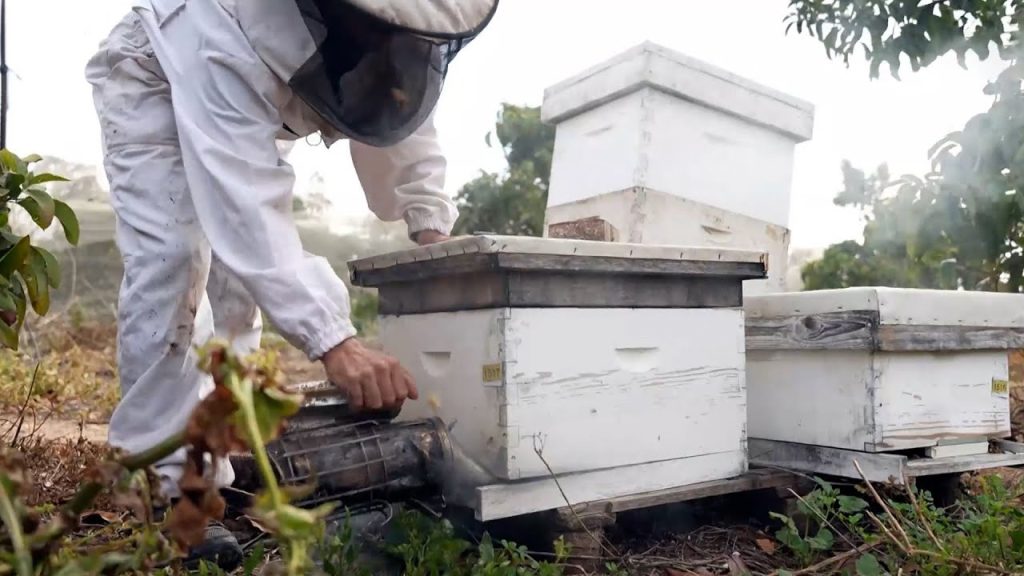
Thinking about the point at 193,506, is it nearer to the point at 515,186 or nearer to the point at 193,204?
the point at 193,204

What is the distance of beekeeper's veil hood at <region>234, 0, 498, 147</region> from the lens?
158 centimetres

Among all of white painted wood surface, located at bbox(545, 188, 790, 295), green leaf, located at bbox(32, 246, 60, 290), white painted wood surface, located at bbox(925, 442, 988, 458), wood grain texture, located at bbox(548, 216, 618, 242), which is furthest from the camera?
white painted wood surface, located at bbox(545, 188, 790, 295)

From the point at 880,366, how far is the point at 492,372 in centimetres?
95

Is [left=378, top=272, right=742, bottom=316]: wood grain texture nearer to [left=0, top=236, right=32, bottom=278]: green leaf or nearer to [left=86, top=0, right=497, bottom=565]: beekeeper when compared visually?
[left=86, top=0, right=497, bottom=565]: beekeeper

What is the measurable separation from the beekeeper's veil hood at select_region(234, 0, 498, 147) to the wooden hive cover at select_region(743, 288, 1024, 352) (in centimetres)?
106

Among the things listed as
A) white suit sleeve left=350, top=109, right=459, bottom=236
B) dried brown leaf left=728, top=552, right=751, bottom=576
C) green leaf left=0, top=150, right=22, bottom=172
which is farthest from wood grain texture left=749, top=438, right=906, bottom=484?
green leaf left=0, top=150, right=22, bottom=172

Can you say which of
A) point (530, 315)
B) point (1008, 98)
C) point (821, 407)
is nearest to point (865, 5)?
point (1008, 98)

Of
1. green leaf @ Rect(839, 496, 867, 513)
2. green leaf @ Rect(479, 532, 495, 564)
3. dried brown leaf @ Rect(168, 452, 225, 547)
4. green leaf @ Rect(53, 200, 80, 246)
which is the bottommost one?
green leaf @ Rect(479, 532, 495, 564)

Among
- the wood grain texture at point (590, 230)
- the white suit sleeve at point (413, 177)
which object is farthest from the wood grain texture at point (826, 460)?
the white suit sleeve at point (413, 177)

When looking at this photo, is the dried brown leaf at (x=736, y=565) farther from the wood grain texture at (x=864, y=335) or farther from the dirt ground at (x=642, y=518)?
the wood grain texture at (x=864, y=335)

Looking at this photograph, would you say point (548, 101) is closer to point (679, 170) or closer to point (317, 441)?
point (679, 170)

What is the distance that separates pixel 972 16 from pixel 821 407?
121 centimetres

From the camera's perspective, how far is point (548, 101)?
2.92m

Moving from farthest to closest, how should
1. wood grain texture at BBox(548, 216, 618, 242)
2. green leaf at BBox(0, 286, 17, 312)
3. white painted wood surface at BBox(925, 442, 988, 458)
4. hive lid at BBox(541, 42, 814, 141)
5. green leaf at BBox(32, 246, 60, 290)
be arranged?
hive lid at BBox(541, 42, 814, 141), wood grain texture at BBox(548, 216, 618, 242), white painted wood surface at BBox(925, 442, 988, 458), green leaf at BBox(32, 246, 60, 290), green leaf at BBox(0, 286, 17, 312)
